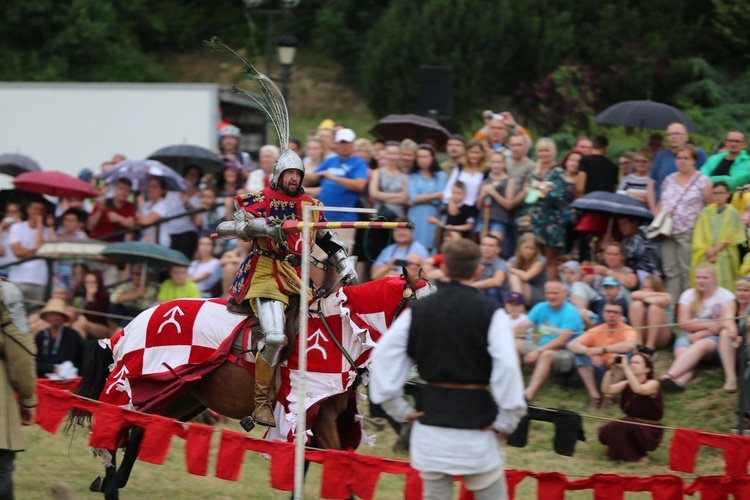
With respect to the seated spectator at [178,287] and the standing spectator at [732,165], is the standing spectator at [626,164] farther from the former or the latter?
the seated spectator at [178,287]

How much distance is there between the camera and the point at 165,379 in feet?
27.2

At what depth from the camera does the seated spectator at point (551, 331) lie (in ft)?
35.2

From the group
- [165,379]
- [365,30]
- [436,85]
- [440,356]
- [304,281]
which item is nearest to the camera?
[440,356]

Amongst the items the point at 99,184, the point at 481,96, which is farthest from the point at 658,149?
the point at 481,96

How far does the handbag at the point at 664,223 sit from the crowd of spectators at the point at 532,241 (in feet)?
0.12

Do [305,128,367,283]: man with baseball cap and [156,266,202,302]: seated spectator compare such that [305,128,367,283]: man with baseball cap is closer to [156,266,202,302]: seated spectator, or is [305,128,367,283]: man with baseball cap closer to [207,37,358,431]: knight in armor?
[156,266,202,302]: seated spectator

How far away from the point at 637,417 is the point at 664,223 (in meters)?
2.22

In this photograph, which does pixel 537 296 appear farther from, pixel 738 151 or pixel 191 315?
pixel 191 315

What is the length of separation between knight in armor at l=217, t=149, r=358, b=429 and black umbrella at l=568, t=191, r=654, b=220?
386 cm

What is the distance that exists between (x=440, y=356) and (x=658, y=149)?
7054 millimetres

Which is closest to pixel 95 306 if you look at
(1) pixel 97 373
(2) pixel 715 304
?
(1) pixel 97 373

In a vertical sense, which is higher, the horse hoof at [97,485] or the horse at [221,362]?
the horse at [221,362]

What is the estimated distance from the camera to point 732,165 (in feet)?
36.6

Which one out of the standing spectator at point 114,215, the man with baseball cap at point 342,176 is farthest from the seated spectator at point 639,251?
the standing spectator at point 114,215
